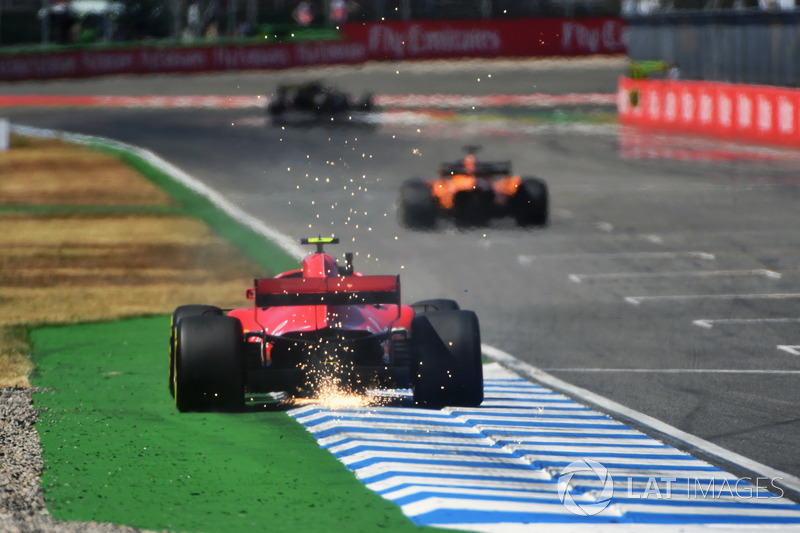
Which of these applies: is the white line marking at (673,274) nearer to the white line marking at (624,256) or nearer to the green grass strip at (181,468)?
the white line marking at (624,256)

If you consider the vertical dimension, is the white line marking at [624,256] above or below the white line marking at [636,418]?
below

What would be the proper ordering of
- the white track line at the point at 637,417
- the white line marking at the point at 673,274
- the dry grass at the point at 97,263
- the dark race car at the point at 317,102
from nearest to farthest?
the white track line at the point at 637,417 < the dry grass at the point at 97,263 < the white line marking at the point at 673,274 < the dark race car at the point at 317,102

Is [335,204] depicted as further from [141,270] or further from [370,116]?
[370,116]

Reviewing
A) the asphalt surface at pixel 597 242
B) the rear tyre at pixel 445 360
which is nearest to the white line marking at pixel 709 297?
the asphalt surface at pixel 597 242

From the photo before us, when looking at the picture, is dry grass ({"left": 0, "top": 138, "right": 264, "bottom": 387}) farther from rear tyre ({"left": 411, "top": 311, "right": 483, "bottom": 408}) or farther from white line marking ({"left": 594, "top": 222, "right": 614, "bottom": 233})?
white line marking ({"left": 594, "top": 222, "right": 614, "bottom": 233})

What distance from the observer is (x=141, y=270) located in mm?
21031

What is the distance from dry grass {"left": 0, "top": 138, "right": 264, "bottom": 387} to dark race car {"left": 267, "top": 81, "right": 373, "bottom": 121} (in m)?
10.2

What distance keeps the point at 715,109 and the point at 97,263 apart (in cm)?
2192

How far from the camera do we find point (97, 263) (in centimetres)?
2181

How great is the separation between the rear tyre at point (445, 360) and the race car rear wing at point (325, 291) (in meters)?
0.38

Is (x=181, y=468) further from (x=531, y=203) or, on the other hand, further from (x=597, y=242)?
(x=531, y=203)

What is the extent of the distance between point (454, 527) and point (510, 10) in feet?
184

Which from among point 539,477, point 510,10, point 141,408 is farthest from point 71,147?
point 539,477

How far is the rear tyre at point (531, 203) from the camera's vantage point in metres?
23.6
